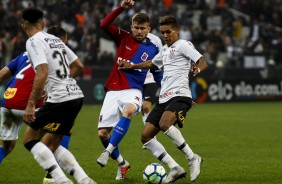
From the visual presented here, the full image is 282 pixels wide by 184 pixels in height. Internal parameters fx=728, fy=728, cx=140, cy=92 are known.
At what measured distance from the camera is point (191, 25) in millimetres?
32125

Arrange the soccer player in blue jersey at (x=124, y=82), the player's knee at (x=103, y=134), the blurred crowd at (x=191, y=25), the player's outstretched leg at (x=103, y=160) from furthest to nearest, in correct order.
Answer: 1. the blurred crowd at (x=191, y=25)
2. the player's knee at (x=103, y=134)
3. the soccer player in blue jersey at (x=124, y=82)
4. the player's outstretched leg at (x=103, y=160)

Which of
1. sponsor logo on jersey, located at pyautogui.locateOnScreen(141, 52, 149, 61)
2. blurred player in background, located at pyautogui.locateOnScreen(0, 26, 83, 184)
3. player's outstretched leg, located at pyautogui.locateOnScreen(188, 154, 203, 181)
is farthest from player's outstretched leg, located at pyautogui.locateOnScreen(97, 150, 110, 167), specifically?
sponsor logo on jersey, located at pyautogui.locateOnScreen(141, 52, 149, 61)

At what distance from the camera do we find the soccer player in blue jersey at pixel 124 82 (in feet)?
34.5

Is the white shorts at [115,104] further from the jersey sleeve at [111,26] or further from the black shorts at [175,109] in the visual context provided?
the jersey sleeve at [111,26]

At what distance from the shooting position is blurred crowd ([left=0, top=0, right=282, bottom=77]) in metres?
28.0

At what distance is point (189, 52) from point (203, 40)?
21.1m

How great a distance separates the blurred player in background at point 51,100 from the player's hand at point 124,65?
7.06 feet

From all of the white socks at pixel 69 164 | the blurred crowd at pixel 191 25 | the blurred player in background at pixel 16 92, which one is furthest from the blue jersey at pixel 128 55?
the blurred crowd at pixel 191 25

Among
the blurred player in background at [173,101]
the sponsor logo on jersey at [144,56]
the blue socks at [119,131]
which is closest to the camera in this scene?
the blurred player in background at [173,101]

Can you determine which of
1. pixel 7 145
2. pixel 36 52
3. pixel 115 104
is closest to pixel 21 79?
pixel 7 145

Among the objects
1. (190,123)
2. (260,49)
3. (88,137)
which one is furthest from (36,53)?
(260,49)

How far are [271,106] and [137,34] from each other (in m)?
16.8

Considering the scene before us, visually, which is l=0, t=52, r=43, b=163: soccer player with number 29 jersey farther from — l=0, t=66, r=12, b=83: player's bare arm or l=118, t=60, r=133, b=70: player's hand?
l=118, t=60, r=133, b=70: player's hand

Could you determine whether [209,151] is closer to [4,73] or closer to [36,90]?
[4,73]
